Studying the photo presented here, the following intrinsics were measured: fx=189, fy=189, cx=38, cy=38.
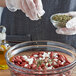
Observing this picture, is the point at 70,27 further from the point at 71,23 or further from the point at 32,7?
the point at 32,7

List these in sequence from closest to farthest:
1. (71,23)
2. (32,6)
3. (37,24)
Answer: (32,6), (71,23), (37,24)

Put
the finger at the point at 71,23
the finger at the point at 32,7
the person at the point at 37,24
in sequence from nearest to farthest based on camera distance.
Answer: the finger at the point at 32,7
the finger at the point at 71,23
the person at the point at 37,24

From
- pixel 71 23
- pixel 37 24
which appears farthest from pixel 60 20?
pixel 37 24

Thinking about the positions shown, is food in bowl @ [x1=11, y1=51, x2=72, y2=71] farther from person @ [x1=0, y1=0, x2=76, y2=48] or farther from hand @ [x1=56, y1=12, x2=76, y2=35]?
person @ [x1=0, y1=0, x2=76, y2=48]

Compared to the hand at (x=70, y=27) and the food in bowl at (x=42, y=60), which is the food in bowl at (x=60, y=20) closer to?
the hand at (x=70, y=27)

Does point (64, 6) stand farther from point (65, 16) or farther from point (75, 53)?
point (75, 53)

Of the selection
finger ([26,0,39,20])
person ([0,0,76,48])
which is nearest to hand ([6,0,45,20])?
finger ([26,0,39,20])

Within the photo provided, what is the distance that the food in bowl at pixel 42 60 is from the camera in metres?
0.87

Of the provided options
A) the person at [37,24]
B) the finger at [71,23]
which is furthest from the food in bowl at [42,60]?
the person at [37,24]

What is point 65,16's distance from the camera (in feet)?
3.80

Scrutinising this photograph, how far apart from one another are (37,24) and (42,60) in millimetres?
476

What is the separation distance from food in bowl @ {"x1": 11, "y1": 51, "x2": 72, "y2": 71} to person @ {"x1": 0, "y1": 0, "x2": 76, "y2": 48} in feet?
1.25

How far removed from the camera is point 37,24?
136 cm

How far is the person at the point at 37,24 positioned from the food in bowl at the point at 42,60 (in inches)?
15.1
